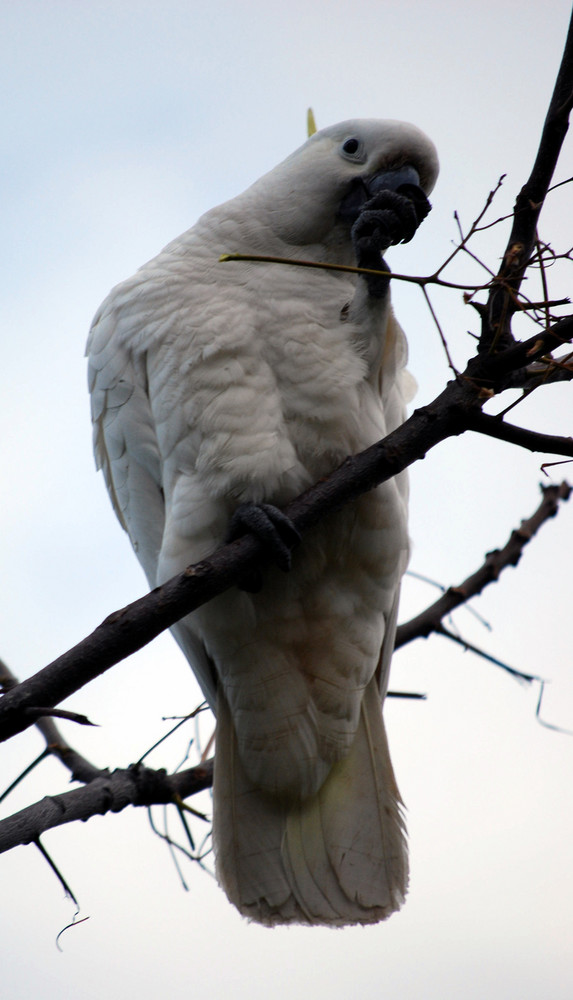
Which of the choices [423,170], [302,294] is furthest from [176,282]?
[423,170]

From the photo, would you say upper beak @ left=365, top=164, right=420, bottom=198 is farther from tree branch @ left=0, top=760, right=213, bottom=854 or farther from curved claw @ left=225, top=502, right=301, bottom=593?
tree branch @ left=0, top=760, right=213, bottom=854

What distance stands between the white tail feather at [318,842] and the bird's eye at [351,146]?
198cm

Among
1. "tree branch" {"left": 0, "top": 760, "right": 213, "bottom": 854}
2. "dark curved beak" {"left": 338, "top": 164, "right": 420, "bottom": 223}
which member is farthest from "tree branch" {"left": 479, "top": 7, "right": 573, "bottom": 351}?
"tree branch" {"left": 0, "top": 760, "right": 213, "bottom": 854}

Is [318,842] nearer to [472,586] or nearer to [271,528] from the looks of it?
[472,586]

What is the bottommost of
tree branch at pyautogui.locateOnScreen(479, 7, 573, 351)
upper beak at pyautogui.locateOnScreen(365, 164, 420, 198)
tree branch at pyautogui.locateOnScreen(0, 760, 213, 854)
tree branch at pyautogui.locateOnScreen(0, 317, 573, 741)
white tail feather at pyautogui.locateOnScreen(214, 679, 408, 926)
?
white tail feather at pyautogui.locateOnScreen(214, 679, 408, 926)

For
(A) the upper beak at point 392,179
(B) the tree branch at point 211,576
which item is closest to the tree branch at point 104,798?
(B) the tree branch at point 211,576

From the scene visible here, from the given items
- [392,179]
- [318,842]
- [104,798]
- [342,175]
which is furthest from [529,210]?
[318,842]

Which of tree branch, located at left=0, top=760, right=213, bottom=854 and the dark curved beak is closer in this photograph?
tree branch, located at left=0, top=760, right=213, bottom=854

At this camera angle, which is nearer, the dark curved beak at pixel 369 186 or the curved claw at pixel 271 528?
the curved claw at pixel 271 528

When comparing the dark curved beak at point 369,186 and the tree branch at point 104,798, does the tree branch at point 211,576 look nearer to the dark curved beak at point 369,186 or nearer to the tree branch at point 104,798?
the tree branch at point 104,798

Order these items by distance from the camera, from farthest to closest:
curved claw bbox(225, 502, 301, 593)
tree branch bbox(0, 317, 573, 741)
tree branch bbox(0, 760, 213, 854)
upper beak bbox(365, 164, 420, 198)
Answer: upper beak bbox(365, 164, 420, 198) → curved claw bbox(225, 502, 301, 593) → tree branch bbox(0, 760, 213, 854) → tree branch bbox(0, 317, 573, 741)

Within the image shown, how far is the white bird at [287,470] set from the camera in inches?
106

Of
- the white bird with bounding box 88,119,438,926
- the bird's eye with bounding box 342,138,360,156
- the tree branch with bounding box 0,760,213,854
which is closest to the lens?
the tree branch with bounding box 0,760,213,854

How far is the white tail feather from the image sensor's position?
2898 millimetres
